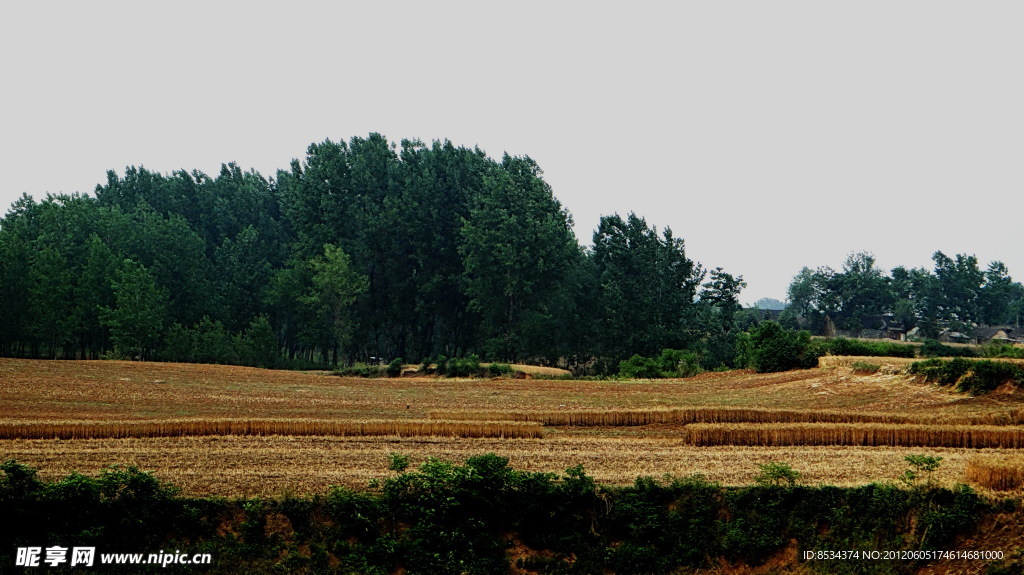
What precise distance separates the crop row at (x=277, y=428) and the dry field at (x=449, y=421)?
69 millimetres

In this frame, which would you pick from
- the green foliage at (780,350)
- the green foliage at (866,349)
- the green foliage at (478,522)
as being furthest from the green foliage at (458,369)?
the green foliage at (478,522)

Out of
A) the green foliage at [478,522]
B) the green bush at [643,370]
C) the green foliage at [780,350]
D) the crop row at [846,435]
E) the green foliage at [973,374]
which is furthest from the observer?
the green bush at [643,370]

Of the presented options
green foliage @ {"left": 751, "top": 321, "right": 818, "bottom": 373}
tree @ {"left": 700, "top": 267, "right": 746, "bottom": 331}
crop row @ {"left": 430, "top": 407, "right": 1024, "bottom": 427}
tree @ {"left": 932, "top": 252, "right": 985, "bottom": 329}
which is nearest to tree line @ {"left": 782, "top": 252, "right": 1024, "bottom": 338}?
tree @ {"left": 932, "top": 252, "right": 985, "bottom": 329}

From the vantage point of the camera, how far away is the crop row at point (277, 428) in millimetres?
28500

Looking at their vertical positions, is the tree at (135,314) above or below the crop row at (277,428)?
above

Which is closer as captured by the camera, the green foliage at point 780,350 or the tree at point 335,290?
the green foliage at point 780,350

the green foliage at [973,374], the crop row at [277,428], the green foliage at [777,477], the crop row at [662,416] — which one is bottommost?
the green foliage at [777,477]

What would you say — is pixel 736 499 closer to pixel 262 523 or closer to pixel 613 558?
pixel 613 558

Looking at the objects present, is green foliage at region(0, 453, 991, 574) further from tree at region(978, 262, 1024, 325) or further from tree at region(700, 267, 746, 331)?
tree at region(978, 262, 1024, 325)

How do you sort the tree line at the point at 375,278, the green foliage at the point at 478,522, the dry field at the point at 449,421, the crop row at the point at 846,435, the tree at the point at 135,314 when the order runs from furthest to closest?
the tree line at the point at 375,278 < the tree at the point at 135,314 < the crop row at the point at 846,435 < the dry field at the point at 449,421 < the green foliage at the point at 478,522

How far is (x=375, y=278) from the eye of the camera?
271ft

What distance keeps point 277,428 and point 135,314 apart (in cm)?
4414

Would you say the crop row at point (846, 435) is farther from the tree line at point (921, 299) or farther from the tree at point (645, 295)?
the tree line at point (921, 299)

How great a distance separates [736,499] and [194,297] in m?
67.3
